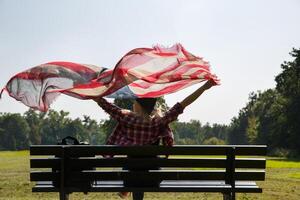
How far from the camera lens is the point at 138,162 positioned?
6297 mm

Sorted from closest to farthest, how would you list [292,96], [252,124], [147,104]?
[147,104]
[292,96]
[252,124]

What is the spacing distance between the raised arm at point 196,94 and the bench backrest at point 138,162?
79cm

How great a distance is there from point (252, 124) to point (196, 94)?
383ft

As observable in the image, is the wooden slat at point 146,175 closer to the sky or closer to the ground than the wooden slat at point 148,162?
closer to the ground

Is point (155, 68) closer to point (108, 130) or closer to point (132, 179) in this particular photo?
point (132, 179)

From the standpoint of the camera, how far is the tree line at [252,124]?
79.8 metres

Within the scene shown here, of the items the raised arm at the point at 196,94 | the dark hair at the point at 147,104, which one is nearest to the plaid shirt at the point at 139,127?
the raised arm at the point at 196,94

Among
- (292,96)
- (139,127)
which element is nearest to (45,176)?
(139,127)

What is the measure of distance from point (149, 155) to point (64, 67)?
1696mm

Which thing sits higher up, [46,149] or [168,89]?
[168,89]

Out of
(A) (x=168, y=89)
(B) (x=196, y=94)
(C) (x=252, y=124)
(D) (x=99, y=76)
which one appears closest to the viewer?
(B) (x=196, y=94)

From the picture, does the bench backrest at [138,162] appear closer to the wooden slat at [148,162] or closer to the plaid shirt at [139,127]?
the wooden slat at [148,162]

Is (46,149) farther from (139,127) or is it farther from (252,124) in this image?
(252,124)

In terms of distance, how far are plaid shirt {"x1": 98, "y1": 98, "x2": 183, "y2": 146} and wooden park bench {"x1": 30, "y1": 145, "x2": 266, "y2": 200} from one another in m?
0.50
